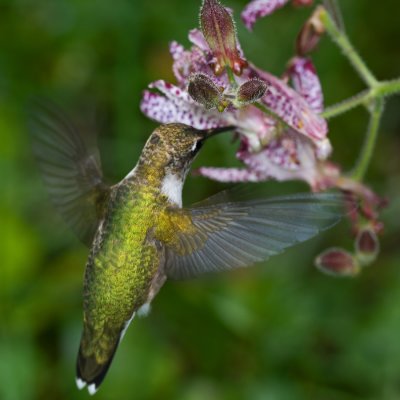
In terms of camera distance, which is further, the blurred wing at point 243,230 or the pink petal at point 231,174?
the pink petal at point 231,174

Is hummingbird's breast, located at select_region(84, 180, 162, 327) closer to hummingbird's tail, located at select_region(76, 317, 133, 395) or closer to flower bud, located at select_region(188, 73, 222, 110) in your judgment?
hummingbird's tail, located at select_region(76, 317, 133, 395)

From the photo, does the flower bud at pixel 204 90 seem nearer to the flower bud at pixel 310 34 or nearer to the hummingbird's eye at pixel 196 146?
the hummingbird's eye at pixel 196 146

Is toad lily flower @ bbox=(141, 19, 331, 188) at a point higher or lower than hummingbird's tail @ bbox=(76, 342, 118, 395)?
higher

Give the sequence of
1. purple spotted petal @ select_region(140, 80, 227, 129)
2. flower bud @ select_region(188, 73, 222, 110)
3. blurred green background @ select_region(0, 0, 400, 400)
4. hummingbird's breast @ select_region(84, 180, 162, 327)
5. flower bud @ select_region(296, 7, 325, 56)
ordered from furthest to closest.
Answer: blurred green background @ select_region(0, 0, 400, 400) → flower bud @ select_region(296, 7, 325, 56) → purple spotted petal @ select_region(140, 80, 227, 129) → hummingbird's breast @ select_region(84, 180, 162, 327) → flower bud @ select_region(188, 73, 222, 110)

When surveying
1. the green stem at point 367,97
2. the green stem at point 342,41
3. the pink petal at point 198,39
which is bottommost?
the green stem at point 367,97

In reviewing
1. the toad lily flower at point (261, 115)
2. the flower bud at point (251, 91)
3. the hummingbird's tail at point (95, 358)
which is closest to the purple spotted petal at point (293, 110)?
the toad lily flower at point (261, 115)

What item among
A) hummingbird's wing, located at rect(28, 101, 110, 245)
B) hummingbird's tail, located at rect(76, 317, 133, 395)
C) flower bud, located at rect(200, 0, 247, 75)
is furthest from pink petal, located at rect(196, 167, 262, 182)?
hummingbird's tail, located at rect(76, 317, 133, 395)

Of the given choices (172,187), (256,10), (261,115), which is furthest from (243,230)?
(256,10)
